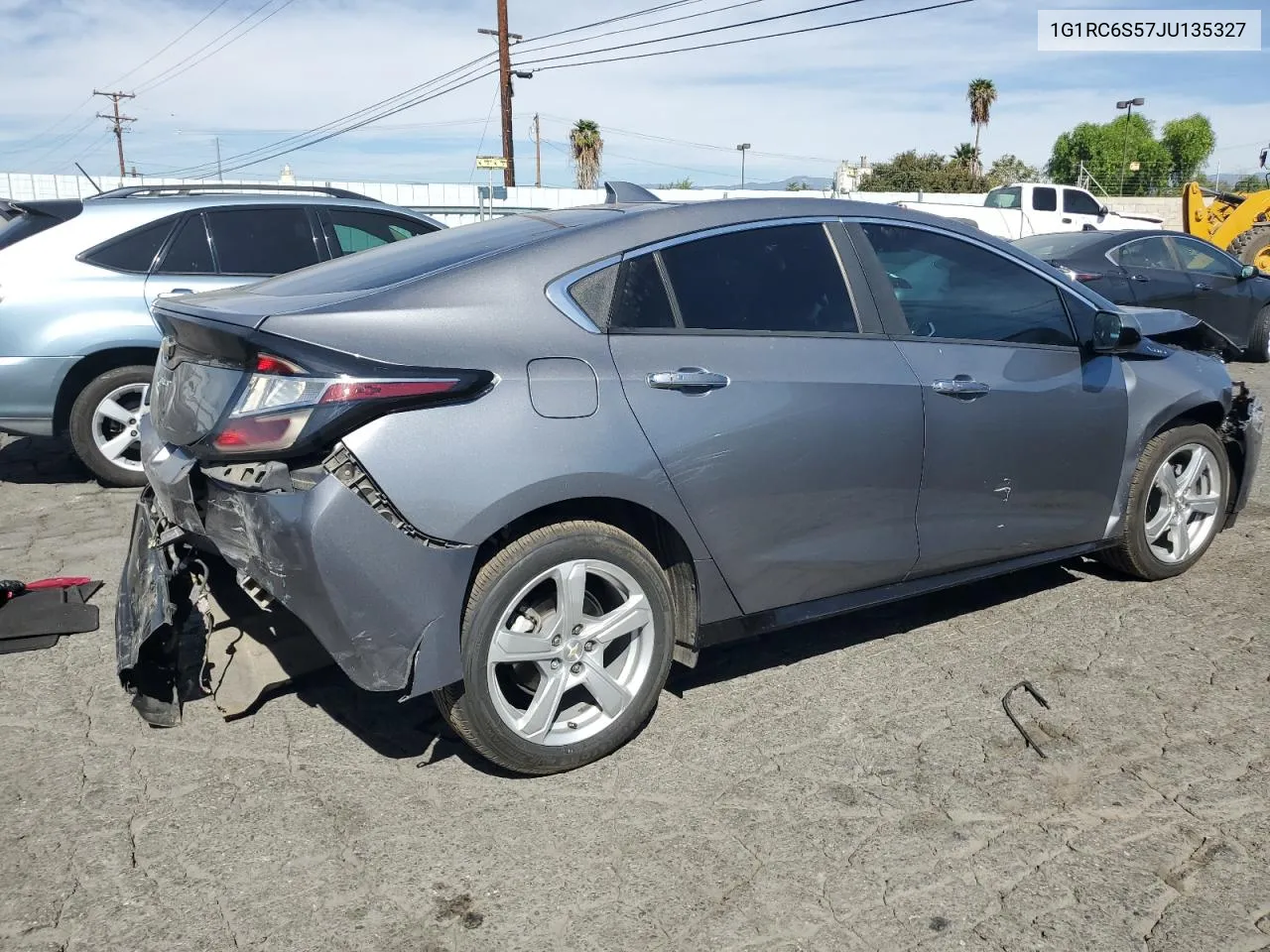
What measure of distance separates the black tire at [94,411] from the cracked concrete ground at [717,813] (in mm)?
2500

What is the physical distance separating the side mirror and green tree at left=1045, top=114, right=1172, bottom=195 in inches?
3697

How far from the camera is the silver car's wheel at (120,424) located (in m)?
6.51

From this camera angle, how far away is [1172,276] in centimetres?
1163

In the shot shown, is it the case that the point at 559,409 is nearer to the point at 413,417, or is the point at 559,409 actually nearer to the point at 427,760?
the point at 413,417

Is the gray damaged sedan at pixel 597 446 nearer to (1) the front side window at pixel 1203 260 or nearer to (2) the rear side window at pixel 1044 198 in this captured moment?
(1) the front side window at pixel 1203 260

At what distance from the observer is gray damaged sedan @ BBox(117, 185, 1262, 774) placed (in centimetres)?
296

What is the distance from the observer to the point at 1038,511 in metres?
4.37

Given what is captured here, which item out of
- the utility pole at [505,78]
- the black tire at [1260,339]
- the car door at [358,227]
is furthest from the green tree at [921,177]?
the car door at [358,227]

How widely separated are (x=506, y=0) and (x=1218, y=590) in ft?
91.7

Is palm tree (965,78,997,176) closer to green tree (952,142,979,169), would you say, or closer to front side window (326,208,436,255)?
green tree (952,142,979,169)

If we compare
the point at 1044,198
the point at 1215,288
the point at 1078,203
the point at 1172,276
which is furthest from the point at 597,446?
the point at 1078,203

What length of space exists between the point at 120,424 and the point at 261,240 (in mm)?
1432

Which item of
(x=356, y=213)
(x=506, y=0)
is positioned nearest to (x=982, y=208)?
(x=506, y=0)

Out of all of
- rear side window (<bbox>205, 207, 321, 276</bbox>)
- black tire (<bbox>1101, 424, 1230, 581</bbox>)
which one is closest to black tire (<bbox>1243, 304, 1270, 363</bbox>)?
black tire (<bbox>1101, 424, 1230, 581</bbox>)
